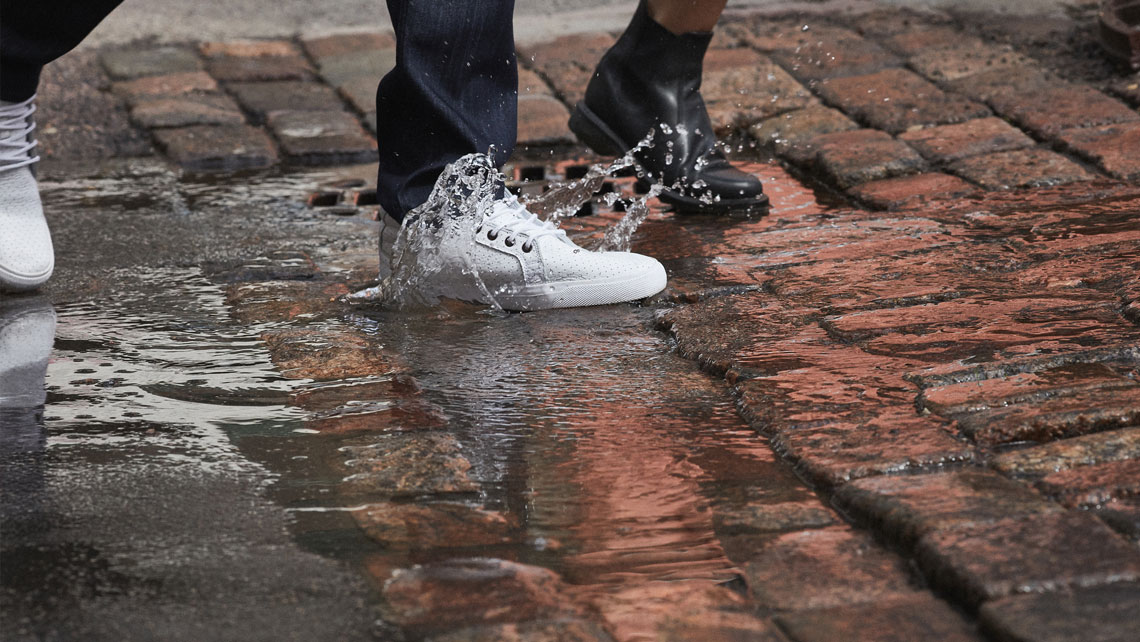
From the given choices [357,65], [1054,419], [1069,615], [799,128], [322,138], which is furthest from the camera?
[357,65]

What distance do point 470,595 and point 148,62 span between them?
3302 mm

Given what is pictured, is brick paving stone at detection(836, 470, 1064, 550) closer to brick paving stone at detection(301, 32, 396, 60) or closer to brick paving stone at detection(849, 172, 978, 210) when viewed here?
brick paving stone at detection(849, 172, 978, 210)

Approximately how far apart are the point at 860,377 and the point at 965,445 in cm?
28

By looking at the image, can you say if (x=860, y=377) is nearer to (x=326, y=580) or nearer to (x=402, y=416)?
(x=402, y=416)

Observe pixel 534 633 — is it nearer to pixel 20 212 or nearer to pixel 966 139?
pixel 20 212

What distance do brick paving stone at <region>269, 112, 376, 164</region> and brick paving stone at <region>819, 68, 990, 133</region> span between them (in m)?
1.22

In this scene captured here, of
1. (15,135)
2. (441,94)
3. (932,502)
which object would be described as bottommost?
(932,502)

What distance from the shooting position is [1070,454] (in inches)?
62.2

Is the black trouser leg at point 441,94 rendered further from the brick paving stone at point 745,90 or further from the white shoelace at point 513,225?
the brick paving stone at point 745,90

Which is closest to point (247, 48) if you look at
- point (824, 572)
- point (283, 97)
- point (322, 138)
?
point (283, 97)

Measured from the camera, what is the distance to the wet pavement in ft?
4.45

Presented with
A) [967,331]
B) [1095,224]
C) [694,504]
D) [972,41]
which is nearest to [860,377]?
[967,331]

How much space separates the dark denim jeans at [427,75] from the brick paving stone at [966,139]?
3.85 ft

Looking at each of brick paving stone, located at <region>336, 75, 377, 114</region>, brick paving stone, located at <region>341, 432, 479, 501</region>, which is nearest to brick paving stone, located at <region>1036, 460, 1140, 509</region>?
brick paving stone, located at <region>341, 432, 479, 501</region>
